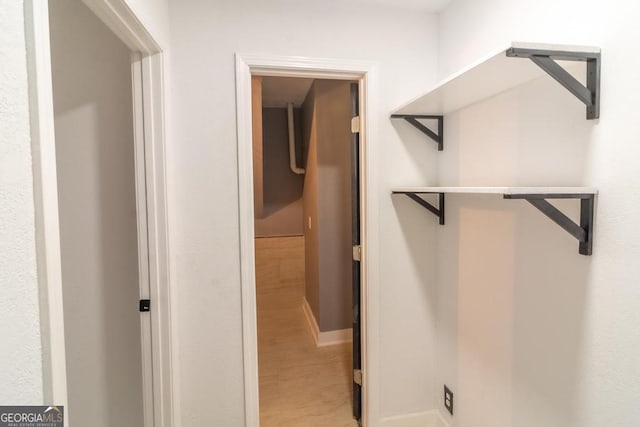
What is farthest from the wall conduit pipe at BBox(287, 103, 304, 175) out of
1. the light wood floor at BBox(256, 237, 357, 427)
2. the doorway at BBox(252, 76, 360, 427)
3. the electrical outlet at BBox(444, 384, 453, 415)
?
the electrical outlet at BBox(444, 384, 453, 415)

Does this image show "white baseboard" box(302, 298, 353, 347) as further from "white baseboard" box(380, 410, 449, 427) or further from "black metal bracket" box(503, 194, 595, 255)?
"black metal bracket" box(503, 194, 595, 255)

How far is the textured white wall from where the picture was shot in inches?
20.1

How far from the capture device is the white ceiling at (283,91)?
11.4 ft

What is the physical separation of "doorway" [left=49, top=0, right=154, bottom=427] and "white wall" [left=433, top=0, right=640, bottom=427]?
157cm

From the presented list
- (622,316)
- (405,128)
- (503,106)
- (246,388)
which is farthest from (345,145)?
(622,316)

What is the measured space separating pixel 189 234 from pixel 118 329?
57cm

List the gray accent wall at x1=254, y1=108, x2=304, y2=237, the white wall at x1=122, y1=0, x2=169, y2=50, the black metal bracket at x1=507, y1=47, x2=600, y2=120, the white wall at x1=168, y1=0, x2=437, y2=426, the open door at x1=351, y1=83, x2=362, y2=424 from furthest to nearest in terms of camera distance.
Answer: the gray accent wall at x1=254, y1=108, x2=304, y2=237 → the open door at x1=351, y1=83, x2=362, y2=424 → the white wall at x1=168, y1=0, x2=437, y2=426 → the white wall at x1=122, y1=0, x2=169, y2=50 → the black metal bracket at x1=507, y1=47, x2=600, y2=120

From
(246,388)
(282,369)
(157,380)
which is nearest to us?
(157,380)

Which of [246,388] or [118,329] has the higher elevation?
[118,329]

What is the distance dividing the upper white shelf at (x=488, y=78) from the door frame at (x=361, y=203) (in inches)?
11.2

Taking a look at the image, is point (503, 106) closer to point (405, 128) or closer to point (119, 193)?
point (405, 128)

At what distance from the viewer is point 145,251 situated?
4.57ft

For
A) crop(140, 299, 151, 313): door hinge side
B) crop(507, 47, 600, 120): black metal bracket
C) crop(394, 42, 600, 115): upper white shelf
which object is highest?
crop(394, 42, 600, 115): upper white shelf

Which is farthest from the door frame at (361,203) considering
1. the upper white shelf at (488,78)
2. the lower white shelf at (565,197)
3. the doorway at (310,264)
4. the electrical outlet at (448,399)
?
the lower white shelf at (565,197)
